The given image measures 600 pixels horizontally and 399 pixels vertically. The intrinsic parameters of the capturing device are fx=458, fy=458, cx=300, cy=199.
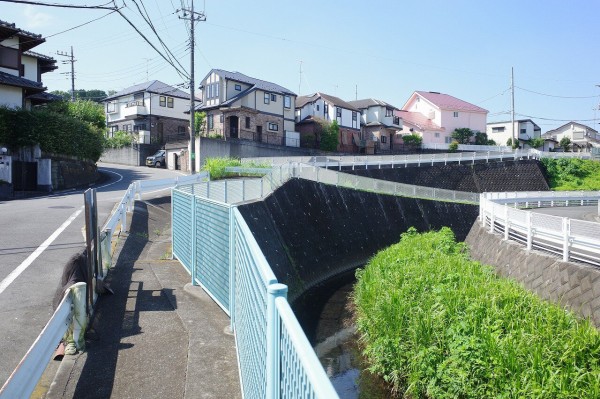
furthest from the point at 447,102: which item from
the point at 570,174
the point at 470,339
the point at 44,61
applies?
the point at 470,339

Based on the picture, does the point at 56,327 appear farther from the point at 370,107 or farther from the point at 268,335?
the point at 370,107

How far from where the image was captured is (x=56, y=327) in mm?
4449

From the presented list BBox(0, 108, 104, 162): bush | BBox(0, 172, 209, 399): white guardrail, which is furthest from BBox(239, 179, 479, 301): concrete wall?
BBox(0, 108, 104, 162): bush

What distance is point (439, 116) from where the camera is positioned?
62812 millimetres

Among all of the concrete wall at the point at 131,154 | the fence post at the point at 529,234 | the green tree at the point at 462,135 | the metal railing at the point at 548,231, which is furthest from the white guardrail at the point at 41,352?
the green tree at the point at 462,135

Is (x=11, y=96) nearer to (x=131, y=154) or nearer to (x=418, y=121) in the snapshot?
(x=131, y=154)

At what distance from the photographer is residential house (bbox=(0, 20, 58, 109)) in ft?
85.9

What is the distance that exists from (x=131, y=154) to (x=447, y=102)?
4326 cm

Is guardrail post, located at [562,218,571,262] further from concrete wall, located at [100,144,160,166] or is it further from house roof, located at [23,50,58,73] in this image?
concrete wall, located at [100,144,160,166]

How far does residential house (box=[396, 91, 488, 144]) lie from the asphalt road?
166 feet

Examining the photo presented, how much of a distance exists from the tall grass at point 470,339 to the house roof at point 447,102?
5615 cm

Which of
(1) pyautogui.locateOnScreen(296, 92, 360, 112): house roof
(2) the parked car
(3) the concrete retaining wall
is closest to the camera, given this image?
(3) the concrete retaining wall

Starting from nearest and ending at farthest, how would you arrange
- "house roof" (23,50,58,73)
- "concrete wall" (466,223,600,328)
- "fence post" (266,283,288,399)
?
"fence post" (266,283,288,399), "concrete wall" (466,223,600,328), "house roof" (23,50,58,73)

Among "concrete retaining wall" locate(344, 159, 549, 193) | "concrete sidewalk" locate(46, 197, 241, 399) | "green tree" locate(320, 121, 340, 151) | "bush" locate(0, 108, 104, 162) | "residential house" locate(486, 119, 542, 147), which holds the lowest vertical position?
"concrete sidewalk" locate(46, 197, 241, 399)
